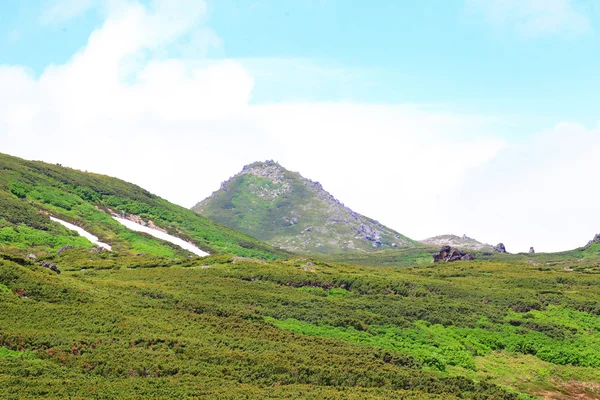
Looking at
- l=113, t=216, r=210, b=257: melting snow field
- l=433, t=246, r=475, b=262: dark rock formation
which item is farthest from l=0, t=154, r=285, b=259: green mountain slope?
l=433, t=246, r=475, b=262: dark rock formation

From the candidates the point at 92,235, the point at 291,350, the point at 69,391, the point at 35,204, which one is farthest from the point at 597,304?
the point at 35,204

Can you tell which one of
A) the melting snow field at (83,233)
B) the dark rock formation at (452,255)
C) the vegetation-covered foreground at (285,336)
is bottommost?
the vegetation-covered foreground at (285,336)

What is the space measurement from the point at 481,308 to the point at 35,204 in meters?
83.8

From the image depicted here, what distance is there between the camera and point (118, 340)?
35.8 meters

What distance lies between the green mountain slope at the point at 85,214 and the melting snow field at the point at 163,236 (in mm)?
2551

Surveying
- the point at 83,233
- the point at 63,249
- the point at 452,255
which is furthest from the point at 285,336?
the point at 452,255

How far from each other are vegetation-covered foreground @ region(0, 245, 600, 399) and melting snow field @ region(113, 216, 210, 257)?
145 feet

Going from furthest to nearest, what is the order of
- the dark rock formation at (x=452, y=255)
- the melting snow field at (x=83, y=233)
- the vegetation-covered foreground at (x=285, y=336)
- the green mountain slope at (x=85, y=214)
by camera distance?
1. the dark rock formation at (x=452, y=255)
2. the melting snow field at (x=83, y=233)
3. the green mountain slope at (x=85, y=214)
4. the vegetation-covered foreground at (x=285, y=336)

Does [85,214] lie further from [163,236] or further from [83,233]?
[163,236]

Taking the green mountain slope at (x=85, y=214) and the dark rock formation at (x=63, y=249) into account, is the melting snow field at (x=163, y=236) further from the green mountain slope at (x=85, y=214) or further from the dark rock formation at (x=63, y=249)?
the dark rock formation at (x=63, y=249)

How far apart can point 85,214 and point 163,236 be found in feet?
52.4

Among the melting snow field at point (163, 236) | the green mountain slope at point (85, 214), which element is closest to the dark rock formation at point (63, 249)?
the green mountain slope at point (85, 214)

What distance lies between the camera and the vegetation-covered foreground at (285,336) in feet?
102

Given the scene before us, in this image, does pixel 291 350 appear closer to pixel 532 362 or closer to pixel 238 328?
pixel 238 328
